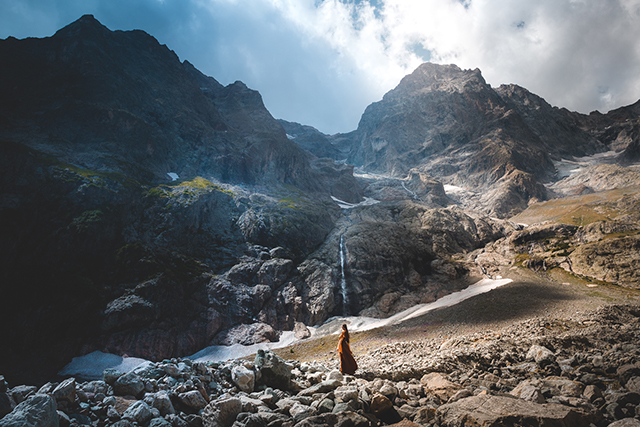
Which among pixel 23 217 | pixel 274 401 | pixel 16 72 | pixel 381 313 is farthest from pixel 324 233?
pixel 16 72

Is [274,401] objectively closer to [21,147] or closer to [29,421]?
[29,421]

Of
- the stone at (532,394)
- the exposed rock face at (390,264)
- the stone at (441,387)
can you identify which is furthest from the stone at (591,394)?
the exposed rock face at (390,264)

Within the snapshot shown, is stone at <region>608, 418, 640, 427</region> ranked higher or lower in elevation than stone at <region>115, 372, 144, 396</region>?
lower

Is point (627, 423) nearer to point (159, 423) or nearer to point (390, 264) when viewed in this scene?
point (159, 423)

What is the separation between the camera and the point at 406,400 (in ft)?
27.6

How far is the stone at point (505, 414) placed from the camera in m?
5.36

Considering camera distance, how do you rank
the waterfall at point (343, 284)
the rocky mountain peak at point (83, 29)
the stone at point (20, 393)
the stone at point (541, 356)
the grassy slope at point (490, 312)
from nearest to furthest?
the stone at point (20, 393), the stone at point (541, 356), the grassy slope at point (490, 312), the waterfall at point (343, 284), the rocky mountain peak at point (83, 29)

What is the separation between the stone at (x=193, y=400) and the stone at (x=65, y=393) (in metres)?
2.53

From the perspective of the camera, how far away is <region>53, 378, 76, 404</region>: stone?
6684 mm

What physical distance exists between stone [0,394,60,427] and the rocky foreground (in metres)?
0.02

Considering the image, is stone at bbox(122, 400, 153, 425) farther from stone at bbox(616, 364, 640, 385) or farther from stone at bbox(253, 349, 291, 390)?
stone at bbox(616, 364, 640, 385)

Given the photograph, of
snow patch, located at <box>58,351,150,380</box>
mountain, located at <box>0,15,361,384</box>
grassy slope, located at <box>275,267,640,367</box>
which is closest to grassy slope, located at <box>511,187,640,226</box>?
grassy slope, located at <box>275,267,640,367</box>

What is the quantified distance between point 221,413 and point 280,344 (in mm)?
49152

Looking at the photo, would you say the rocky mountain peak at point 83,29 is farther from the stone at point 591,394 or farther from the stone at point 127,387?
the stone at point 591,394
